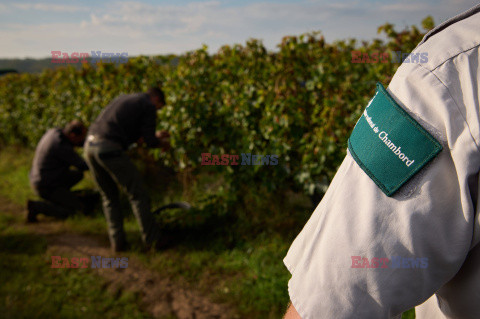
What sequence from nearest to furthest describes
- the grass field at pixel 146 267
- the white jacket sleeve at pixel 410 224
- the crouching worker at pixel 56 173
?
the white jacket sleeve at pixel 410 224
the grass field at pixel 146 267
the crouching worker at pixel 56 173

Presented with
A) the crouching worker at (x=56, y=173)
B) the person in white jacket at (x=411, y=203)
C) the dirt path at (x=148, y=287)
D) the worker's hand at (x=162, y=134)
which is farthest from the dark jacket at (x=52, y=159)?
the person in white jacket at (x=411, y=203)

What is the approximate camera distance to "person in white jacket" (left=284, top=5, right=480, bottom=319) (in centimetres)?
64

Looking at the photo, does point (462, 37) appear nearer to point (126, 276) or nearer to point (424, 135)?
point (424, 135)

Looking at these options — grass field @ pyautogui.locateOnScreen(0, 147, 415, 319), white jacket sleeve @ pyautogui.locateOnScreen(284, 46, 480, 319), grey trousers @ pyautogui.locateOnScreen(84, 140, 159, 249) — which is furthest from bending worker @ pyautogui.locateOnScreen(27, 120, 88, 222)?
white jacket sleeve @ pyautogui.locateOnScreen(284, 46, 480, 319)

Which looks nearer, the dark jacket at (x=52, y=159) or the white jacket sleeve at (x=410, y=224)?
the white jacket sleeve at (x=410, y=224)

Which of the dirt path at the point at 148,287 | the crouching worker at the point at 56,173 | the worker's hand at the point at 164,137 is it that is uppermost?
the worker's hand at the point at 164,137

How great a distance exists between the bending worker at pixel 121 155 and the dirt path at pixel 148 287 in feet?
1.32

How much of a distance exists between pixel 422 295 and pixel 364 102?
10.3ft

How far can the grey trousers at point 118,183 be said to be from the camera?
13.9 feet

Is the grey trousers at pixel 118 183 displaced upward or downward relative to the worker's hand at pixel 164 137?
downward

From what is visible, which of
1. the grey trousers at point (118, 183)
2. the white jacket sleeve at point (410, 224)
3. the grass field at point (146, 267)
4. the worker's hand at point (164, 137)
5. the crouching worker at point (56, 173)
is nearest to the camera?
the white jacket sleeve at point (410, 224)

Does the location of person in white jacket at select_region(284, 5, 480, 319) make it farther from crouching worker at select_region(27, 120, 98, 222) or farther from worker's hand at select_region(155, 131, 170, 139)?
Result: crouching worker at select_region(27, 120, 98, 222)

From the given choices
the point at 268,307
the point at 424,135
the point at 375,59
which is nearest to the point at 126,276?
the point at 268,307

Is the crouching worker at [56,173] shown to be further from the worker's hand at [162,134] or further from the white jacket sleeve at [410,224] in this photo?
the white jacket sleeve at [410,224]
